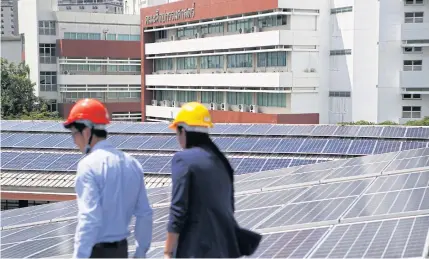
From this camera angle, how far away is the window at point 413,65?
45.8m

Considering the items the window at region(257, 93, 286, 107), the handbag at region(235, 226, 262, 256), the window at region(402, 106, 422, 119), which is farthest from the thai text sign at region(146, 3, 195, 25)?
the handbag at region(235, 226, 262, 256)

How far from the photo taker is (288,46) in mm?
48312

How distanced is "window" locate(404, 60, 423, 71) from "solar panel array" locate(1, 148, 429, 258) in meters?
33.0

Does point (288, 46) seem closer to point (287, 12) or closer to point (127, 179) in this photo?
point (287, 12)

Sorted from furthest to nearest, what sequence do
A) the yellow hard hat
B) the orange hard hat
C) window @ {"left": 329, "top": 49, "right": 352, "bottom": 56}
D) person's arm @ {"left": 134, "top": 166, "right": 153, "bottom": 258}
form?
window @ {"left": 329, "top": 49, "right": 352, "bottom": 56}
the yellow hard hat
person's arm @ {"left": 134, "top": 166, "right": 153, "bottom": 258}
the orange hard hat

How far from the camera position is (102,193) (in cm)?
502

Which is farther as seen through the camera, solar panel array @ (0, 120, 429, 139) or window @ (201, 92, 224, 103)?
window @ (201, 92, 224, 103)

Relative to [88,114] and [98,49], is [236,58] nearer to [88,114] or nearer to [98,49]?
[98,49]

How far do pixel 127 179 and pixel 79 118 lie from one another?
0.59 m

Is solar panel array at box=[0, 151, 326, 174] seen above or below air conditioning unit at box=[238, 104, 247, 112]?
below

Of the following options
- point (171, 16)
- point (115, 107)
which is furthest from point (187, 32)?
point (115, 107)

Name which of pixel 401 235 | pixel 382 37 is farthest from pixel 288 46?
pixel 401 235

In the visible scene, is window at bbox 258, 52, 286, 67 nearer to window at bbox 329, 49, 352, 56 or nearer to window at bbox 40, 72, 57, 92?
window at bbox 329, 49, 352, 56

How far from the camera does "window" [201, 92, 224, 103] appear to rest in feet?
188
